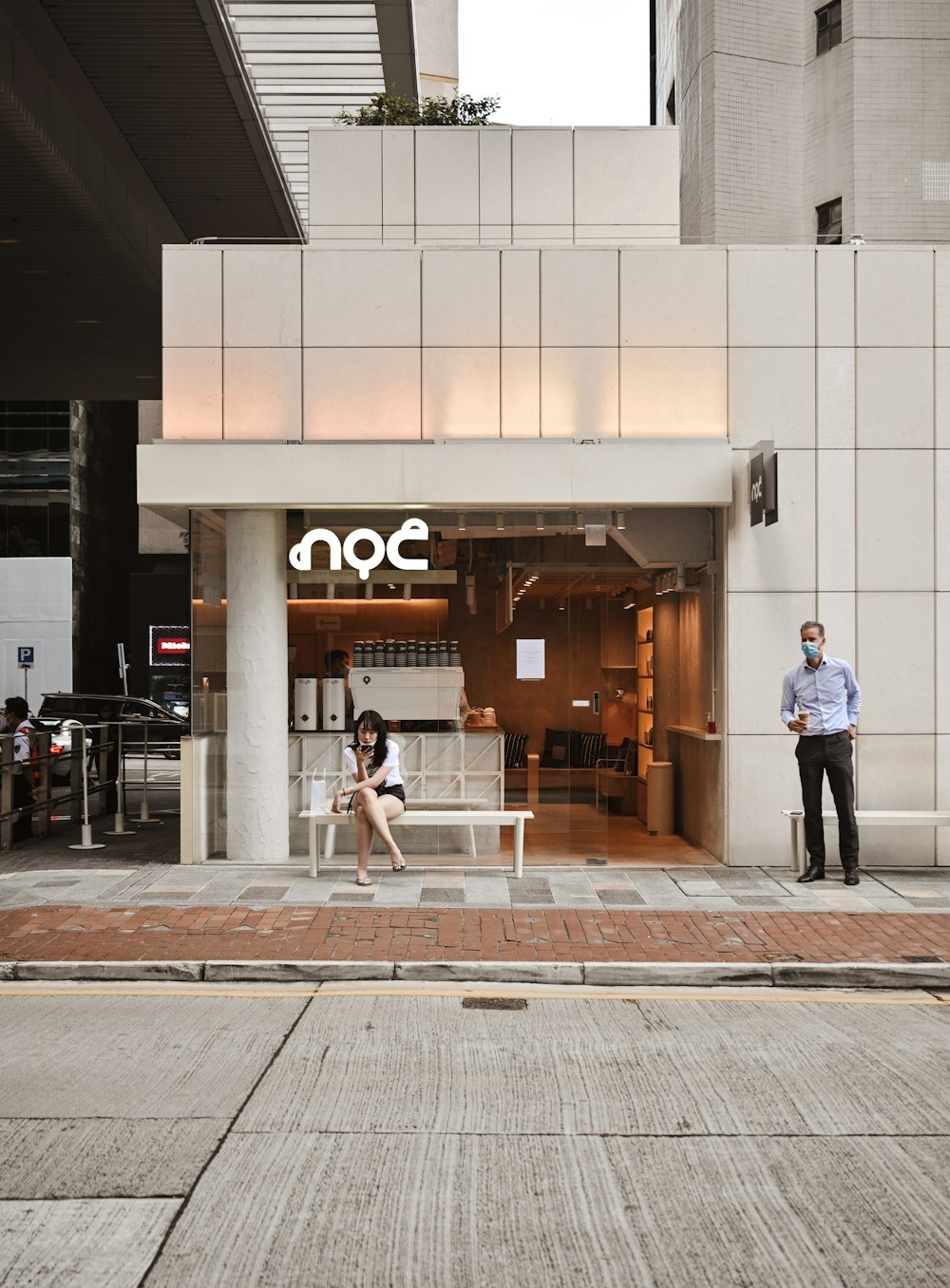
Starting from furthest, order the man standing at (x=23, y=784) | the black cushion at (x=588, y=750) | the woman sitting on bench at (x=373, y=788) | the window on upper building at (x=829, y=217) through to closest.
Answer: the window on upper building at (x=829, y=217) → the man standing at (x=23, y=784) → the black cushion at (x=588, y=750) → the woman sitting on bench at (x=373, y=788)

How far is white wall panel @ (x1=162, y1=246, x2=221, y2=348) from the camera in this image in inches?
453

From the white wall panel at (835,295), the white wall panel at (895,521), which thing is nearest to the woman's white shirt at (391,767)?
the white wall panel at (895,521)

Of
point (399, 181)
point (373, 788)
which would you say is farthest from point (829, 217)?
point (373, 788)

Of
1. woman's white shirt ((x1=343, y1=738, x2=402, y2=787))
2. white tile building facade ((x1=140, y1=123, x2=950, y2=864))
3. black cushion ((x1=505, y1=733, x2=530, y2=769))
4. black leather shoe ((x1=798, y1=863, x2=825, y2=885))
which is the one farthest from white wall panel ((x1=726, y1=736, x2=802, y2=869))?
woman's white shirt ((x1=343, y1=738, x2=402, y2=787))

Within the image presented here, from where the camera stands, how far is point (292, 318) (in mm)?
11570

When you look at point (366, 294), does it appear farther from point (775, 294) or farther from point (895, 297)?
point (895, 297)

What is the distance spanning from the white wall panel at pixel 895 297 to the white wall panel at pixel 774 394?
0.64 meters

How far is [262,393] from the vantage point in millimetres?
11602

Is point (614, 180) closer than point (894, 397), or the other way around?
point (894, 397)

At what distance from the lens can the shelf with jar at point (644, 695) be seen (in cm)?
1292

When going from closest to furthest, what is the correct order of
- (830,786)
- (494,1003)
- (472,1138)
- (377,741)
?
(472,1138) < (494,1003) < (830,786) < (377,741)

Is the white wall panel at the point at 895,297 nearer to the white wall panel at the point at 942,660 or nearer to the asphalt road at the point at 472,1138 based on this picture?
the white wall panel at the point at 942,660

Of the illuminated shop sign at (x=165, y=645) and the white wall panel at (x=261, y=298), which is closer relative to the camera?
the white wall panel at (x=261, y=298)

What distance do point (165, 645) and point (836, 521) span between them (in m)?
32.9
